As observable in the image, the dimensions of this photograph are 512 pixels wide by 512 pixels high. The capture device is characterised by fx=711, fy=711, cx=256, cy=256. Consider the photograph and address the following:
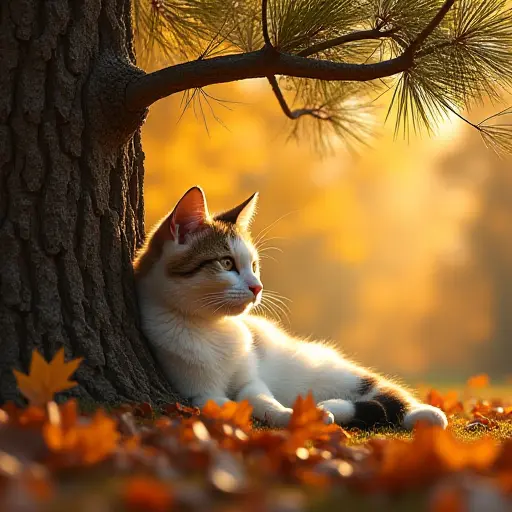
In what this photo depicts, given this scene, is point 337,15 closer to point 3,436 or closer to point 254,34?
point 254,34

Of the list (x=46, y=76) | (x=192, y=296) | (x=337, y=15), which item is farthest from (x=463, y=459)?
(x=337, y=15)

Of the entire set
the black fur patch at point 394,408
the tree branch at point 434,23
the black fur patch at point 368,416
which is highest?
the tree branch at point 434,23

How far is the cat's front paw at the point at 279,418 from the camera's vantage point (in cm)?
211

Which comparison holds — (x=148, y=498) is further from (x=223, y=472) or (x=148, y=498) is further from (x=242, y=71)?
(x=242, y=71)

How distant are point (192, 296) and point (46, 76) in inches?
31.2

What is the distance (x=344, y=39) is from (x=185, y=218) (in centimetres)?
78

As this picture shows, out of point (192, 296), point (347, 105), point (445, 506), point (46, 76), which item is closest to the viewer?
point (445, 506)

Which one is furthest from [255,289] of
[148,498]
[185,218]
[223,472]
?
[148,498]

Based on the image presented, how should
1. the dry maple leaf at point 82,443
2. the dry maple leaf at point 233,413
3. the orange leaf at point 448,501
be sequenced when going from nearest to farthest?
the orange leaf at point 448,501, the dry maple leaf at point 82,443, the dry maple leaf at point 233,413

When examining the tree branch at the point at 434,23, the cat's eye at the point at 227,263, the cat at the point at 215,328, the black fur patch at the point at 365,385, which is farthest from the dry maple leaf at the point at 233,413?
the tree branch at the point at 434,23

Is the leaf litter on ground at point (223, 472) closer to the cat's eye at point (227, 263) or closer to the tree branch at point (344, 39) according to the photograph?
the cat's eye at point (227, 263)

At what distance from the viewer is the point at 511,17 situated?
92.3 inches

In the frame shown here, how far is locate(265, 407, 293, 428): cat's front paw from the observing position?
2.11m

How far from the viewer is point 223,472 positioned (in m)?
0.99
